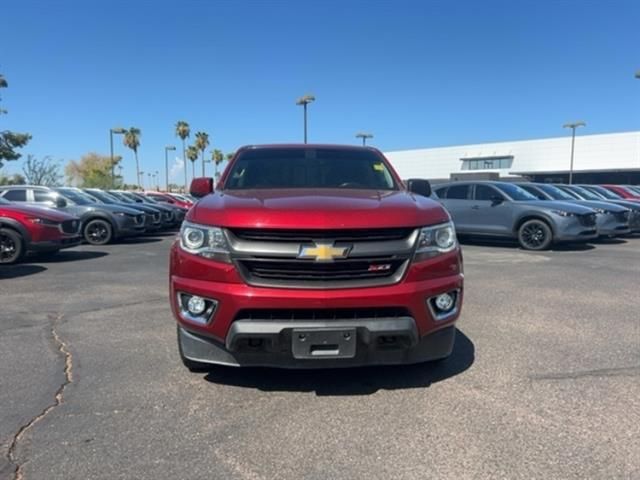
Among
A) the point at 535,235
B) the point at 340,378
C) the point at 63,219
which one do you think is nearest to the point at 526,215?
the point at 535,235

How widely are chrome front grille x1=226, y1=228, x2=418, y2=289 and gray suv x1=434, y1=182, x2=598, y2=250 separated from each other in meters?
9.79

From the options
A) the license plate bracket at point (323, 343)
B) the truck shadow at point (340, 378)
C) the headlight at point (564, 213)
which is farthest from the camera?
the headlight at point (564, 213)

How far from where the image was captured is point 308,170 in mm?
4891

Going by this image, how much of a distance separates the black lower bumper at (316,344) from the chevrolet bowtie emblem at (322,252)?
40 centimetres

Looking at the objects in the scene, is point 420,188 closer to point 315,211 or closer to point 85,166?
point 315,211

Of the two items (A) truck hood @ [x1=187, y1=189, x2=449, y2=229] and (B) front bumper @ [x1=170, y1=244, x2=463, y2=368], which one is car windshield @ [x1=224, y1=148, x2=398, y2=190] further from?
(B) front bumper @ [x1=170, y1=244, x2=463, y2=368]

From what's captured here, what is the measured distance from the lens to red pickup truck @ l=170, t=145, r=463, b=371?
3188 mm

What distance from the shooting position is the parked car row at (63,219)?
9.45 meters

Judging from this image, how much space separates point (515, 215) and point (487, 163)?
222 ft

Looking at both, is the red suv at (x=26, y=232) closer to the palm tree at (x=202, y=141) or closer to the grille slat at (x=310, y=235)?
the grille slat at (x=310, y=235)

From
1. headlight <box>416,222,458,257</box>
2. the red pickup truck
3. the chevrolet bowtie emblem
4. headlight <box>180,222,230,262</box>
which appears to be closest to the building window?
headlight <box>416,222,458,257</box>

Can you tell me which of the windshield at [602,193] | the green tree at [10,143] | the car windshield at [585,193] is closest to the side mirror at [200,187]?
the car windshield at [585,193]

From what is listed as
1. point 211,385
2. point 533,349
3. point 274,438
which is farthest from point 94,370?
point 533,349

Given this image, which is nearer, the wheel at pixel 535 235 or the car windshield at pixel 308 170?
the car windshield at pixel 308 170
